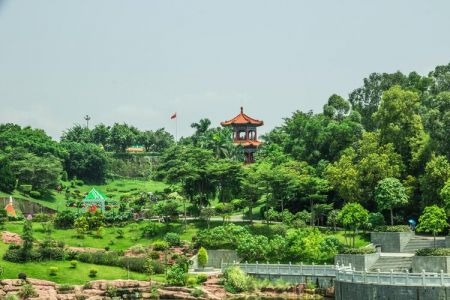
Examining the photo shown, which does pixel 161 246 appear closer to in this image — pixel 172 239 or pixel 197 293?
pixel 172 239

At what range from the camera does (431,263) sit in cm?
4891

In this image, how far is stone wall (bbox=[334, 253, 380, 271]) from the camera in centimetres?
5222

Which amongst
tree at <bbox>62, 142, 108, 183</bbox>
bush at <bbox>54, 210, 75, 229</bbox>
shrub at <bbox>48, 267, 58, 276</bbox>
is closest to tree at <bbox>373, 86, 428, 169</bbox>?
bush at <bbox>54, 210, 75, 229</bbox>

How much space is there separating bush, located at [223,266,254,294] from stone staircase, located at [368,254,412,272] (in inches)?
349

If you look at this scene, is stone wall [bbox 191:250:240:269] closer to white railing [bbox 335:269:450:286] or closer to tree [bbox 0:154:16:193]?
white railing [bbox 335:269:450:286]

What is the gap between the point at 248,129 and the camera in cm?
11625

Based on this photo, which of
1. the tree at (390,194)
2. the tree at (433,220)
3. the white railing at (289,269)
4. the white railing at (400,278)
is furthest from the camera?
the tree at (390,194)

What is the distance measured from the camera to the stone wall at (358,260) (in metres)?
52.2

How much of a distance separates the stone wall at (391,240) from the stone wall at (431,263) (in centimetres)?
882

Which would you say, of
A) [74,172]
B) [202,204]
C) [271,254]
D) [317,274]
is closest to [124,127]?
[74,172]

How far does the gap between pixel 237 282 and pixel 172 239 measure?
1308 centimetres

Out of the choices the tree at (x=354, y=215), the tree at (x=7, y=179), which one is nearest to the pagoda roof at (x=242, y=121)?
the tree at (x=7, y=179)

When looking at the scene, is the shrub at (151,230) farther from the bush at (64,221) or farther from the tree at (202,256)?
the tree at (202,256)

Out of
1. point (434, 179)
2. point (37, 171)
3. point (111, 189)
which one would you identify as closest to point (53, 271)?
point (434, 179)
